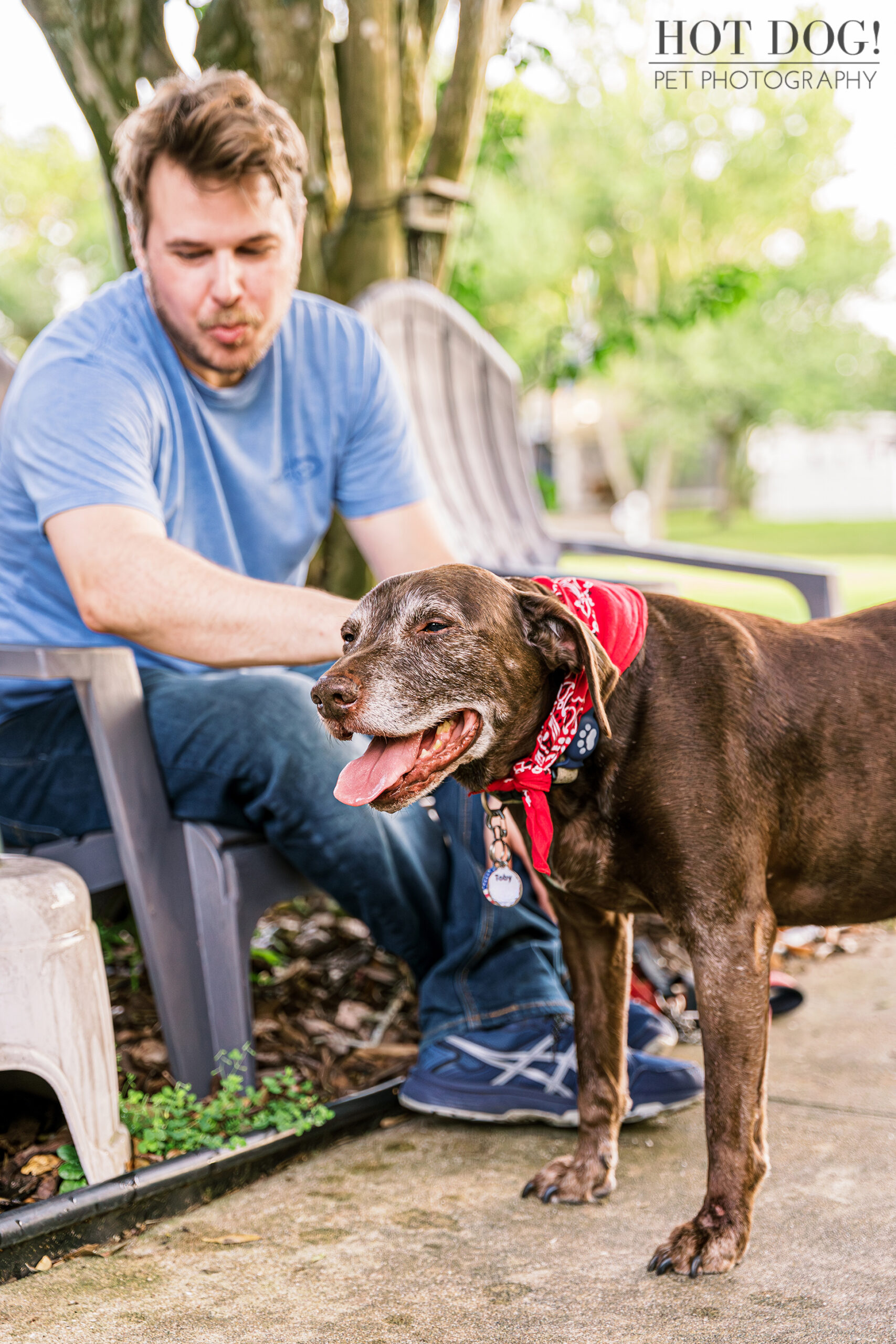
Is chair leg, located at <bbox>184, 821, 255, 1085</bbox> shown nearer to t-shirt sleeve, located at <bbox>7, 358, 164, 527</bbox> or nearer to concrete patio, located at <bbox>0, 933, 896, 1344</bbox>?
concrete patio, located at <bbox>0, 933, 896, 1344</bbox>

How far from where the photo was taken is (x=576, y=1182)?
2.35m

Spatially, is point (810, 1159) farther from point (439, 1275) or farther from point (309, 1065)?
point (309, 1065)

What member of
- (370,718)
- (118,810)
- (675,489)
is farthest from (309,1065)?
(675,489)

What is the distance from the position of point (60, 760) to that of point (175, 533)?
61cm

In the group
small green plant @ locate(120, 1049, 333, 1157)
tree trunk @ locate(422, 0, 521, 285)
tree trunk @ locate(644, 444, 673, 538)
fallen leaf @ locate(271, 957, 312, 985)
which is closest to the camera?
small green plant @ locate(120, 1049, 333, 1157)

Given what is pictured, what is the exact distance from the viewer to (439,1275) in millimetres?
2055

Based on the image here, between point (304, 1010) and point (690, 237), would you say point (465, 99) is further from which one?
point (690, 237)

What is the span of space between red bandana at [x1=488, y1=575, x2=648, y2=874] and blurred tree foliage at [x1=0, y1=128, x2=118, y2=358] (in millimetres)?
28684

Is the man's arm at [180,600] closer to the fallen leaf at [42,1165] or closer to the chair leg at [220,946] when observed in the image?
the chair leg at [220,946]

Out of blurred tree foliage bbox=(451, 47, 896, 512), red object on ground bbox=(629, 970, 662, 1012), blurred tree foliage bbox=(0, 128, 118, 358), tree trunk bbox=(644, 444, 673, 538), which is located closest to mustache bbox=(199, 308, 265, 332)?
red object on ground bbox=(629, 970, 662, 1012)

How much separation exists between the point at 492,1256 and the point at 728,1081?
53 centimetres

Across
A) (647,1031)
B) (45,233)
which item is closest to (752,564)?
(647,1031)

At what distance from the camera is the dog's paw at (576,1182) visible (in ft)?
7.68

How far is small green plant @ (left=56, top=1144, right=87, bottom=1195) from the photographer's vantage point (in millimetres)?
2260
